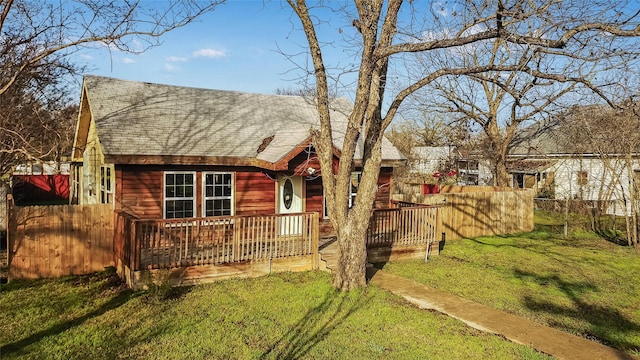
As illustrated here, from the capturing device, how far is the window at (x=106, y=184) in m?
13.1

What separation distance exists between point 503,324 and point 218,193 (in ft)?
29.6

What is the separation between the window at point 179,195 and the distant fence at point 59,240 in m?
1.84

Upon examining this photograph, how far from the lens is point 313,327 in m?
7.21

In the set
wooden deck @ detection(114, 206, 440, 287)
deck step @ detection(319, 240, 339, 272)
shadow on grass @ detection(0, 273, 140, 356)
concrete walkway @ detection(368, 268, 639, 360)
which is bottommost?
concrete walkway @ detection(368, 268, 639, 360)

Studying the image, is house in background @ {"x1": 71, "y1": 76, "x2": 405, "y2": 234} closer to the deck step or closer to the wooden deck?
the wooden deck

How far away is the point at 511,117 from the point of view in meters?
22.7

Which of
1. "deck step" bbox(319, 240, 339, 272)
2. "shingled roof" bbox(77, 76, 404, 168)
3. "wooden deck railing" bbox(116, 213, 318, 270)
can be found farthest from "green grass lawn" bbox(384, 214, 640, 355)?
"shingled roof" bbox(77, 76, 404, 168)

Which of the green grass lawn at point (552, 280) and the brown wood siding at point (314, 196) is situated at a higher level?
the brown wood siding at point (314, 196)

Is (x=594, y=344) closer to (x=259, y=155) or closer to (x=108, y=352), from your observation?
(x=108, y=352)

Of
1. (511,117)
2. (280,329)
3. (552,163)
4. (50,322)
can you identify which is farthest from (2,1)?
(552,163)

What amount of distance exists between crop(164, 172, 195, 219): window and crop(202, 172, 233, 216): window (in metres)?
0.42

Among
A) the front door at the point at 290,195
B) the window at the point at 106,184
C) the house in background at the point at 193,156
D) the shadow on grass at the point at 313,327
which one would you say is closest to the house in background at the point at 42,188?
the house in background at the point at 193,156

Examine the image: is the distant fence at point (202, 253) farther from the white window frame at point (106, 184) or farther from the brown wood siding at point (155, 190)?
the white window frame at point (106, 184)

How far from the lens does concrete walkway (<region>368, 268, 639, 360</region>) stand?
6.38 metres
